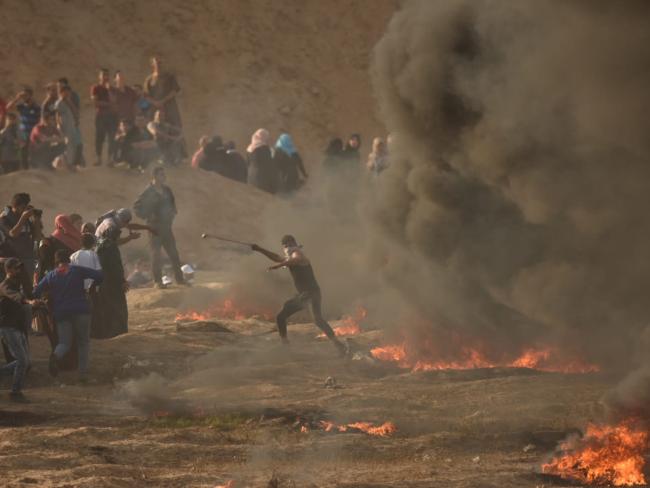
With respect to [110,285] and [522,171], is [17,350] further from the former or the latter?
[522,171]

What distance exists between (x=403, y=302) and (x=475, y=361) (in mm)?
2082

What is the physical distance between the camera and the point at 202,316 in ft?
68.5

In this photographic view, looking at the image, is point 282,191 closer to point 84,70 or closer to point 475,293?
point 84,70

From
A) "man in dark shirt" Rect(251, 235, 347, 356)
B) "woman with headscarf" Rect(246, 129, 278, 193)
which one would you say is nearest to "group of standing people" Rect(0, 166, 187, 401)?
"man in dark shirt" Rect(251, 235, 347, 356)

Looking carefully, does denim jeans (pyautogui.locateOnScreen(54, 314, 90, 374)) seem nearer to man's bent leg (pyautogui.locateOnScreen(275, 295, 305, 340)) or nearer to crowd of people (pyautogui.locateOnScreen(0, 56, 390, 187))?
man's bent leg (pyautogui.locateOnScreen(275, 295, 305, 340))

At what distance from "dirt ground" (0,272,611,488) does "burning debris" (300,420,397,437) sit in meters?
A: 0.05

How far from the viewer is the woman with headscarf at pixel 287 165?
30391 millimetres

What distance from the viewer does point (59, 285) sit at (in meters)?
15.2

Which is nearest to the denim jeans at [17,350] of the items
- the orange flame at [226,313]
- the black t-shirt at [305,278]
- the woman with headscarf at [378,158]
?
the black t-shirt at [305,278]

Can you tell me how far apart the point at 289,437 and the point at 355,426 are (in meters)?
0.75

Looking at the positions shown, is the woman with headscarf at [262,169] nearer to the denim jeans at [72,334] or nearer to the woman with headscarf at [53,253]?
the woman with headscarf at [53,253]

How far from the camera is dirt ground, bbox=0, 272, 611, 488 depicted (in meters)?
11.2

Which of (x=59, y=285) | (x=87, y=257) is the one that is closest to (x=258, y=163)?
(x=87, y=257)

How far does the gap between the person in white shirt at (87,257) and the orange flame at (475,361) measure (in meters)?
3.89
